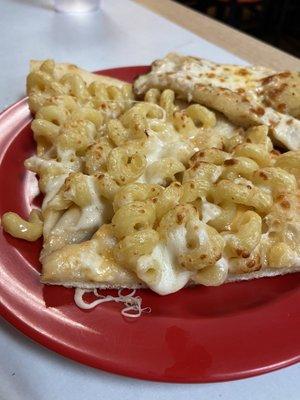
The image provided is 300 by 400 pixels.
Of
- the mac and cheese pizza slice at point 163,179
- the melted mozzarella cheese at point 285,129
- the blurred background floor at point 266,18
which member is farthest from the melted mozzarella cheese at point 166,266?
the blurred background floor at point 266,18

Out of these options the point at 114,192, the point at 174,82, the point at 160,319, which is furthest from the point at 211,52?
the point at 160,319

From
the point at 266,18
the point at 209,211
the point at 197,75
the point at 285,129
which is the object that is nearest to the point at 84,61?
the point at 197,75

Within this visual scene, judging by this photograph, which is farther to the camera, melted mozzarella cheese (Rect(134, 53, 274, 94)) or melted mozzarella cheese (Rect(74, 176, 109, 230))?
melted mozzarella cheese (Rect(134, 53, 274, 94))

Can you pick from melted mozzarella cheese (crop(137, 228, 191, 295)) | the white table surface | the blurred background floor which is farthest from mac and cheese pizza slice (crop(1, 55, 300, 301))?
the blurred background floor

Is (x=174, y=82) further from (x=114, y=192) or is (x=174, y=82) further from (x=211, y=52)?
(x=211, y=52)

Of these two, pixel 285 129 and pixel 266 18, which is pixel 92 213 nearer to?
pixel 285 129

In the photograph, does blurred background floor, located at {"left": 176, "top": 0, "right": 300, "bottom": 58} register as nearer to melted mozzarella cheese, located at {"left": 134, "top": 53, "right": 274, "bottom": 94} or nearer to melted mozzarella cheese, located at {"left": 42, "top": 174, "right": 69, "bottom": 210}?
melted mozzarella cheese, located at {"left": 134, "top": 53, "right": 274, "bottom": 94}
